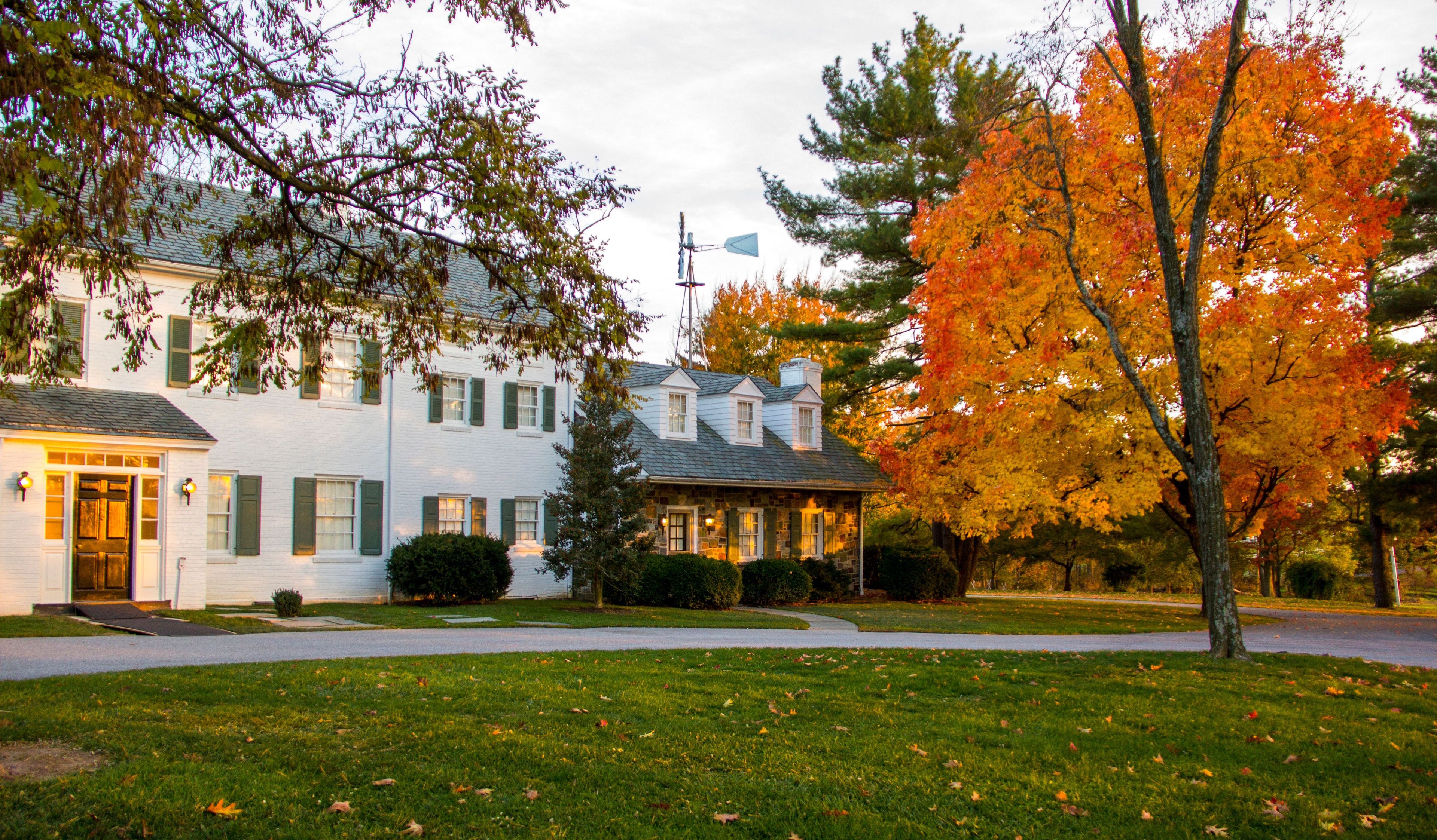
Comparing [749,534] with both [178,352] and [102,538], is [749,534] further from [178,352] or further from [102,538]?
[102,538]

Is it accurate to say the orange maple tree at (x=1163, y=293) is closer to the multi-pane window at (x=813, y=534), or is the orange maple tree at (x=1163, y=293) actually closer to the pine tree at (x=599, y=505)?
the pine tree at (x=599, y=505)

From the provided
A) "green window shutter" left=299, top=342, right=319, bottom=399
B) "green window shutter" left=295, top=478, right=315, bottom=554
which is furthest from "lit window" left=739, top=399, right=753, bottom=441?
"green window shutter" left=299, top=342, right=319, bottom=399

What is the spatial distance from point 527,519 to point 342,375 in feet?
17.2

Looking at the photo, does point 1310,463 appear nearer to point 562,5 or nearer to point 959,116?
point 959,116

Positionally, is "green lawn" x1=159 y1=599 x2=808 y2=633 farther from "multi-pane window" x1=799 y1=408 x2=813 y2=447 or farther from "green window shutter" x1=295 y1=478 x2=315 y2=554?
"multi-pane window" x1=799 y1=408 x2=813 y2=447

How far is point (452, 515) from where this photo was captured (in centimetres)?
2267

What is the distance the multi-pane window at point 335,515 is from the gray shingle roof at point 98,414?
281 centimetres

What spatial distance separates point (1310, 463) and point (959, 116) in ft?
31.2

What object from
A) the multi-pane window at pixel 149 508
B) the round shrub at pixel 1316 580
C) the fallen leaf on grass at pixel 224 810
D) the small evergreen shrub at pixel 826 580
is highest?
the multi-pane window at pixel 149 508

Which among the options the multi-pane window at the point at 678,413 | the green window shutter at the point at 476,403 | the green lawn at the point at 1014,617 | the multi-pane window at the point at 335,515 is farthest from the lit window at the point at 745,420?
the multi-pane window at the point at 335,515

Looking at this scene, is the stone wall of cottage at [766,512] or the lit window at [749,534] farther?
the lit window at [749,534]

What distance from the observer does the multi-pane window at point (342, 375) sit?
20.9 meters

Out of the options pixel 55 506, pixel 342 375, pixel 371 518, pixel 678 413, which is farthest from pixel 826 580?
pixel 55 506

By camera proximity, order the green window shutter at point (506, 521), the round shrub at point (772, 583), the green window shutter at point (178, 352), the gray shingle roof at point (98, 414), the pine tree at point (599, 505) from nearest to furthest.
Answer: the gray shingle roof at point (98, 414)
the green window shutter at point (178, 352)
the pine tree at point (599, 505)
the green window shutter at point (506, 521)
the round shrub at point (772, 583)
